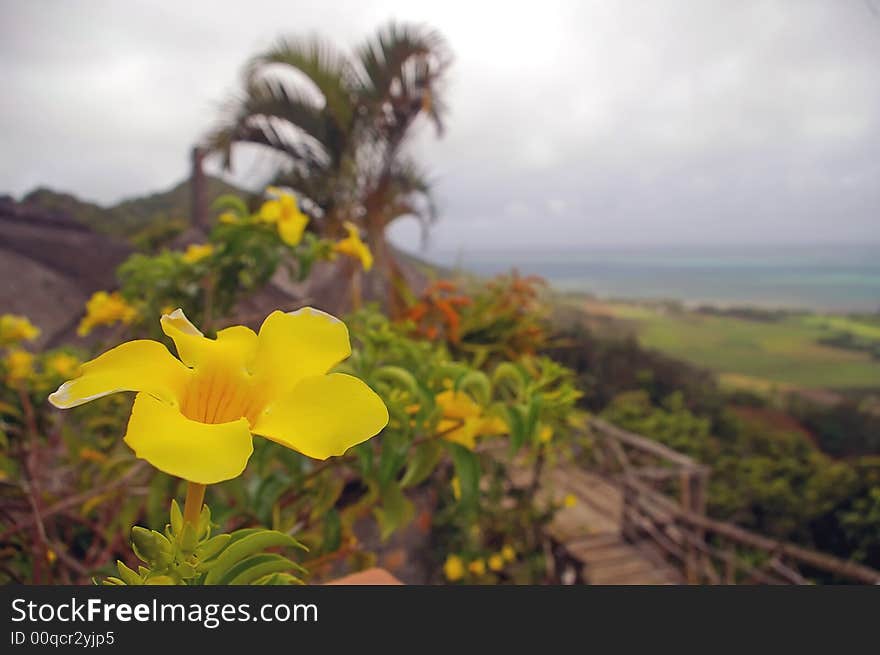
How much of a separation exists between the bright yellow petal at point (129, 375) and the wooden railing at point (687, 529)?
2.03 meters

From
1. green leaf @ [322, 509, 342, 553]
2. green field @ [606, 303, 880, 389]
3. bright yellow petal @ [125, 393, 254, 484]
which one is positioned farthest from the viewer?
green field @ [606, 303, 880, 389]

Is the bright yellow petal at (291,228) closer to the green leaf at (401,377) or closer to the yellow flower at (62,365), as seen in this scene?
the green leaf at (401,377)

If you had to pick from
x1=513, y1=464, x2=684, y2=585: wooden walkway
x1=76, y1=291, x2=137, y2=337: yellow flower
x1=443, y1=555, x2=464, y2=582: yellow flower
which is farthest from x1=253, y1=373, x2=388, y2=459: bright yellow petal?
x1=513, y1=464, x2=684, y2=585: wooden walkway

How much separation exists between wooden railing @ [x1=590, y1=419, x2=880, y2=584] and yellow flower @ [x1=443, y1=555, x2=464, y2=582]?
3.37 ft

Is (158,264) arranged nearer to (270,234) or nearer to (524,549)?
(270,234)

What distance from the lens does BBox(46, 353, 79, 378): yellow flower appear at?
1.06 metres

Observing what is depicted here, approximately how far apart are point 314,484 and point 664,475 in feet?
8.58

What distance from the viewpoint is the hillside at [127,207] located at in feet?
6.95

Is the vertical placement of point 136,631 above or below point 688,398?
above

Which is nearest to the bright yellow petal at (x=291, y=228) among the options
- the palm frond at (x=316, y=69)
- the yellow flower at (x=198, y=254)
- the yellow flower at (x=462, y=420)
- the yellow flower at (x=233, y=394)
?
the yellow flower at (x=198, y=254)

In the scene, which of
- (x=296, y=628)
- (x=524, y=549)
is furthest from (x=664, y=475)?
(x=296, y=628)

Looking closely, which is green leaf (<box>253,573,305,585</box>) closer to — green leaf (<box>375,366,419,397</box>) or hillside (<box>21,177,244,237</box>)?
green leaf (<box>375,366,419,397</box>)

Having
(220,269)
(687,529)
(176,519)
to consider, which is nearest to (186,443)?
(176,519)

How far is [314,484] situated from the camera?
0.56m
